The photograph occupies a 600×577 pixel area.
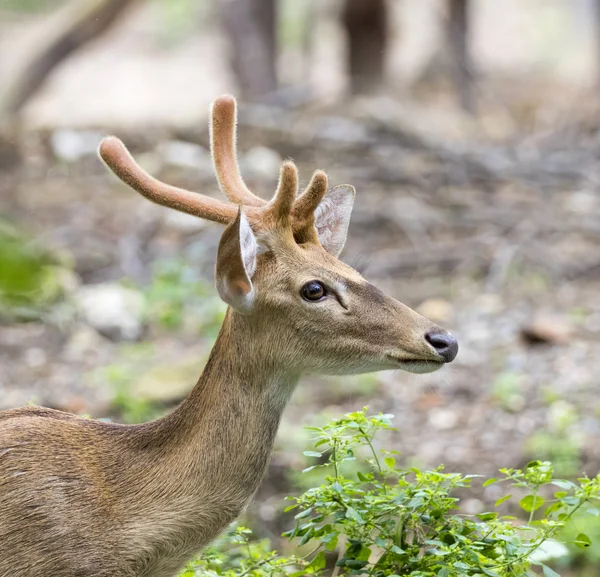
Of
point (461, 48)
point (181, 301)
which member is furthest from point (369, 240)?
point (461, 48)

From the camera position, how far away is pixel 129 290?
838cm

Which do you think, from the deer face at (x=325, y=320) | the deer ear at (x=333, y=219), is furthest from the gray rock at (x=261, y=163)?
the deer face at (x=325, y=320)

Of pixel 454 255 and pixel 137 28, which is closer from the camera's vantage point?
pixel 454 255

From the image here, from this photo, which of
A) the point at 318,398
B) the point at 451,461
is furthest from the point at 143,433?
the point at 318,398

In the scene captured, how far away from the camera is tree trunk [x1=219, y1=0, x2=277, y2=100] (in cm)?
1372

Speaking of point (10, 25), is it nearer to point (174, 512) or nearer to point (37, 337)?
point (37, 337)

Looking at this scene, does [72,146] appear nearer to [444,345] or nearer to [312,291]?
[312,291]

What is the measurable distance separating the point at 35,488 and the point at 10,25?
23.1m

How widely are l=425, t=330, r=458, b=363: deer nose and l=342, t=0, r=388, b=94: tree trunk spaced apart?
11294mm

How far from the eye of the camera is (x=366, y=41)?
46.5 feet

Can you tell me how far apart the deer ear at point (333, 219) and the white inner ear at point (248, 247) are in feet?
1.40

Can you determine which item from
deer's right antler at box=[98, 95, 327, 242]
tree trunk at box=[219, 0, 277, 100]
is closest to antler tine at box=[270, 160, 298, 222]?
deer's right antler at box=[98, 95, 327, 242]

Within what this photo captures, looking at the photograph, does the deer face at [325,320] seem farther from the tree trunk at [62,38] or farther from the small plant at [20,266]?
the tree trunk at [62,38]

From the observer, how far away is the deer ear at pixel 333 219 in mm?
3471
